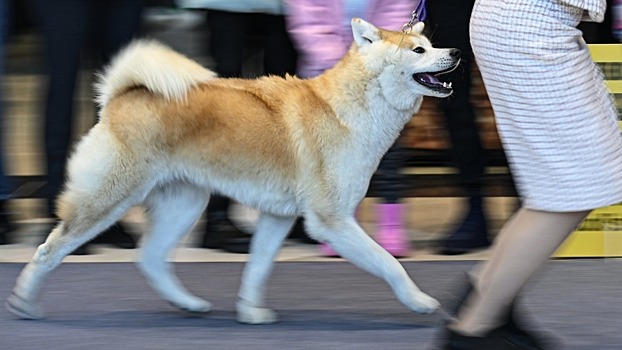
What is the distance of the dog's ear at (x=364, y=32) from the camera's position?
14.6ft

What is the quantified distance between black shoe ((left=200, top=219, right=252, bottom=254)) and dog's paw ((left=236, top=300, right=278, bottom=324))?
4.04 feet

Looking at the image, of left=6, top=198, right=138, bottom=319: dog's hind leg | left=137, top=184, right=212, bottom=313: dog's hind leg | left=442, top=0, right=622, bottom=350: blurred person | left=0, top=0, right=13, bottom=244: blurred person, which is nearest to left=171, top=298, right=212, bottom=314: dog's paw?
left=137, top=184, right=212, bottom=313: dog's hind leg

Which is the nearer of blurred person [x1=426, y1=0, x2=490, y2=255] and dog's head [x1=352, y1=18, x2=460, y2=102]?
dog's head [x1=352, y1=18, x2=460, y2=102]

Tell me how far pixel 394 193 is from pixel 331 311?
1.05 m

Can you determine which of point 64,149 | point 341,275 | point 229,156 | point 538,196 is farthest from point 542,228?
point 64,149

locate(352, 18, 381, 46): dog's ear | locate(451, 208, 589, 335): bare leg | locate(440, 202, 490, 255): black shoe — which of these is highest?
locate(352, 18, 381, 46): dog's ear

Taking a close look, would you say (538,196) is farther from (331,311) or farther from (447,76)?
(447,76)

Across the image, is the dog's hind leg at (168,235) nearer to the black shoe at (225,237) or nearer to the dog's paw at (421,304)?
the dog's paw at (421,304)

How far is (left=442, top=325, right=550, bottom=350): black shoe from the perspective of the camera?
377 cm

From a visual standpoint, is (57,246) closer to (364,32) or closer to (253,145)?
(253,145)

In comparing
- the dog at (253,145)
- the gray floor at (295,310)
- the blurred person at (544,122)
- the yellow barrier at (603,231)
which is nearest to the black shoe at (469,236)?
the gray floor at (295,310)

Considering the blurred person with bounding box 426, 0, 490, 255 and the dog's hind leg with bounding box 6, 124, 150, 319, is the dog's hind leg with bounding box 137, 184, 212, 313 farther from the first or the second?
the blurred person with bounding box 426, 0, 490, 255

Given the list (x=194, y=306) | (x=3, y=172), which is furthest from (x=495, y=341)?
(x=3, y=172)

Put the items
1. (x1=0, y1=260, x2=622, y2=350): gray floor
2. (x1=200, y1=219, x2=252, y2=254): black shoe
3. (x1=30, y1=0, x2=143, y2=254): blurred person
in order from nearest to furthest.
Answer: (x1=0, y1=260, x2=622, y2=350): gray floor
(x1=30, y1=0, x2=143, y2=254): blurred person
(x1=200, y1=219, x2=252, y2=254): black shoe
